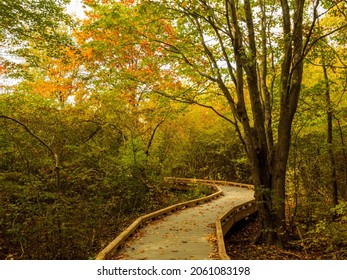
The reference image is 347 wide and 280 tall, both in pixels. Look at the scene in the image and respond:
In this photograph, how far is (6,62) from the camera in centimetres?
935

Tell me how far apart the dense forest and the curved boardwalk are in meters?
1.78

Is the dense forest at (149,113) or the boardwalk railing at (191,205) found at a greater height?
the dense forest at (149,113)

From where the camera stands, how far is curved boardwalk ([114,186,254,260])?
270 inches

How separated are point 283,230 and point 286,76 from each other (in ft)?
15.3

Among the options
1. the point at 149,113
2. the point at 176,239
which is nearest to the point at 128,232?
the point at 176,239

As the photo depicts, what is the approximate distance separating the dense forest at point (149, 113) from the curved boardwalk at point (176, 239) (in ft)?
5.85

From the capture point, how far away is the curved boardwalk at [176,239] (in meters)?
6.86

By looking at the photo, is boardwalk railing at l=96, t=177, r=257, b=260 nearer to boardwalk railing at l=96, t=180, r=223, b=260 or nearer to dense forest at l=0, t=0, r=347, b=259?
boardwalk railing at l=96, t=180, r=223, b=260

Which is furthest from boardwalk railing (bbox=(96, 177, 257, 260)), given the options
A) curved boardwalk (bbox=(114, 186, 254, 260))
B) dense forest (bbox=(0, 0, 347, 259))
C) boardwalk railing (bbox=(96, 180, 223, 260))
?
dense forest (bbox=(0, 0, 347, 259))

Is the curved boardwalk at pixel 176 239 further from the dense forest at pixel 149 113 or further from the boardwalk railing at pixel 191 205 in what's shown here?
the dense forest at pixel 149 113

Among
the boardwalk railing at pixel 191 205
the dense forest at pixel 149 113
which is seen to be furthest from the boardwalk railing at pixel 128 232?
the dense forest at pixel 149 113

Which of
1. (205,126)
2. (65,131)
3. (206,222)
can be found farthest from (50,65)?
(206,222)

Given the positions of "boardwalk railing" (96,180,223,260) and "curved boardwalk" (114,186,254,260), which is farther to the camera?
"curved boardwalk" (114,186,254,260)
